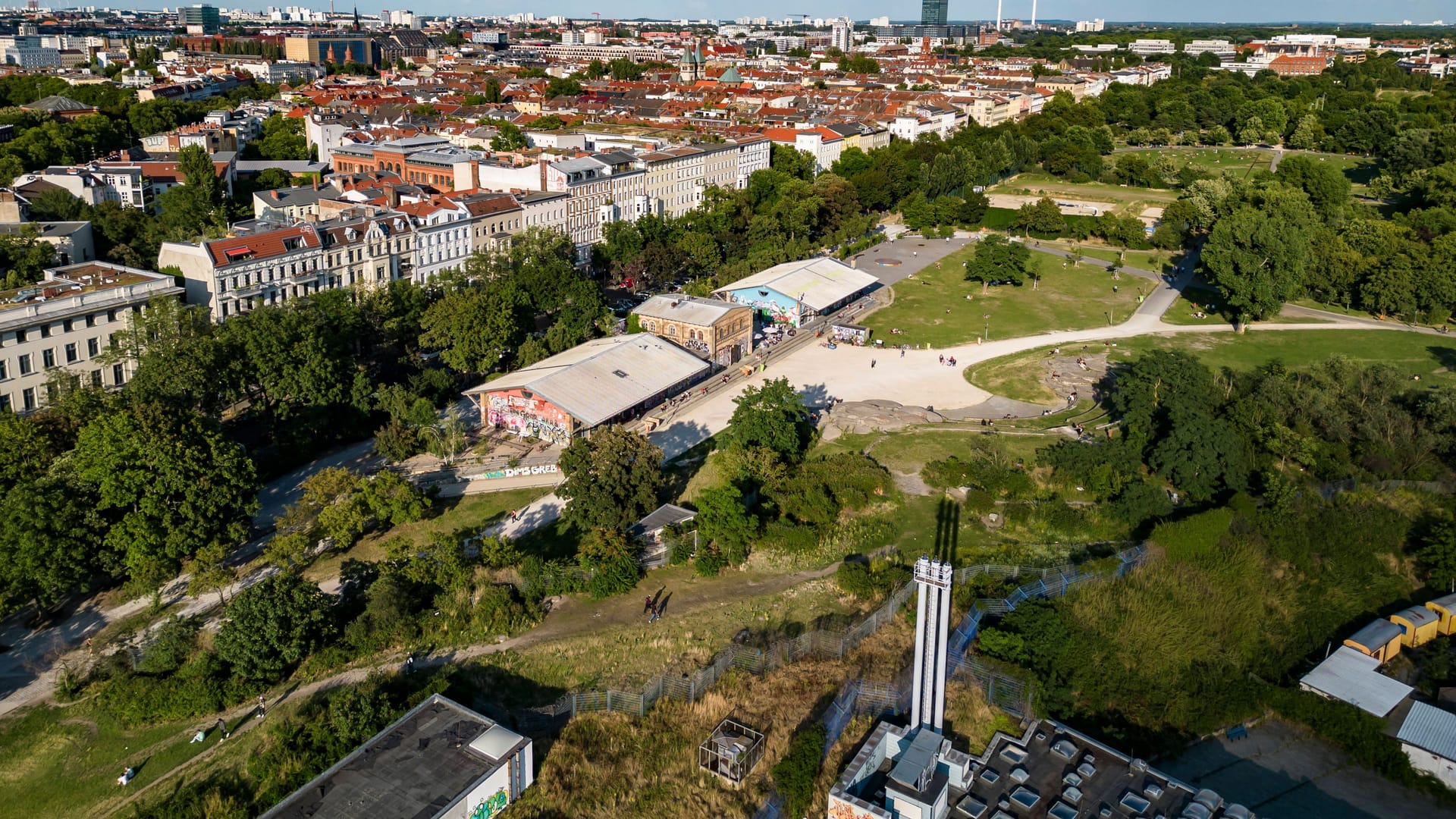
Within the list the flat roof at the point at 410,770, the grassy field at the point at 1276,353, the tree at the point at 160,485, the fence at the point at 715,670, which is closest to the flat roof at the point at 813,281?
the grassy field at the point at 1276,353

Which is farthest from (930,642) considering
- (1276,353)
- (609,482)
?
(1276,353)

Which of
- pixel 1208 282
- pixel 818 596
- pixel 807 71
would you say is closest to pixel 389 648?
pixel 818 596

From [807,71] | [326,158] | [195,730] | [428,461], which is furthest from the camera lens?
[807,71]

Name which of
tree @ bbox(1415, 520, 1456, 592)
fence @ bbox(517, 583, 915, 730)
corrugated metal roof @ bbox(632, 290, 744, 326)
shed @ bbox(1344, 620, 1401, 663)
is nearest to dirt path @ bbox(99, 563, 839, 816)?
fence @ bbox(517, 583, 915, 730)

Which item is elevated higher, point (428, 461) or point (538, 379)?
point (538, 379)

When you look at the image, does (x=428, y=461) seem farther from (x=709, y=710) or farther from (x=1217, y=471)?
(x=1217, y=471)

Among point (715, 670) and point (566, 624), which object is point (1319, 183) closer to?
point (715, 670)

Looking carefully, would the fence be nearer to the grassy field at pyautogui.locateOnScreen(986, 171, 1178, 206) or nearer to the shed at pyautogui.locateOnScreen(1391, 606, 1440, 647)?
the shed at pyautogui.locateOnScreen(1391, 606, 1440, 647)
